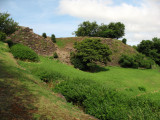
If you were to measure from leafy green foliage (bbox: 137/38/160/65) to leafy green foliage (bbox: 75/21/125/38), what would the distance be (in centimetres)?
1118

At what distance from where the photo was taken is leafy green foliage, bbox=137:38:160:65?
127 feet

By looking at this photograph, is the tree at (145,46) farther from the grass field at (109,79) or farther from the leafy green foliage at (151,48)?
the grass field at (109,79)

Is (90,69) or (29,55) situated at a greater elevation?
(29,55)

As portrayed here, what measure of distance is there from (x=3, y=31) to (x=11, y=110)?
21792 millimetres

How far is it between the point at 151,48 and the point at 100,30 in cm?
1872

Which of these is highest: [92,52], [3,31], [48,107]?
[3,31]

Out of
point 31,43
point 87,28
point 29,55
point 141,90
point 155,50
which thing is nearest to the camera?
point 141,90

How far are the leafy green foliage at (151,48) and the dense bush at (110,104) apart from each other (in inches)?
1372

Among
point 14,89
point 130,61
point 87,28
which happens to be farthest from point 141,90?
point 87,28

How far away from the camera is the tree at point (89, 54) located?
902 inches

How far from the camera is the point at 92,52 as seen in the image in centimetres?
2291

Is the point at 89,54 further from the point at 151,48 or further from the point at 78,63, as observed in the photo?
the point at 151,48

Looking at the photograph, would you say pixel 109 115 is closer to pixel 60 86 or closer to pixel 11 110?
pixel 11 110

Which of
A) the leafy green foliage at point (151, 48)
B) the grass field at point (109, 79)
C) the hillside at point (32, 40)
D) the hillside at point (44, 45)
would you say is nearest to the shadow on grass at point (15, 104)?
the grass field at point (109, 79)
